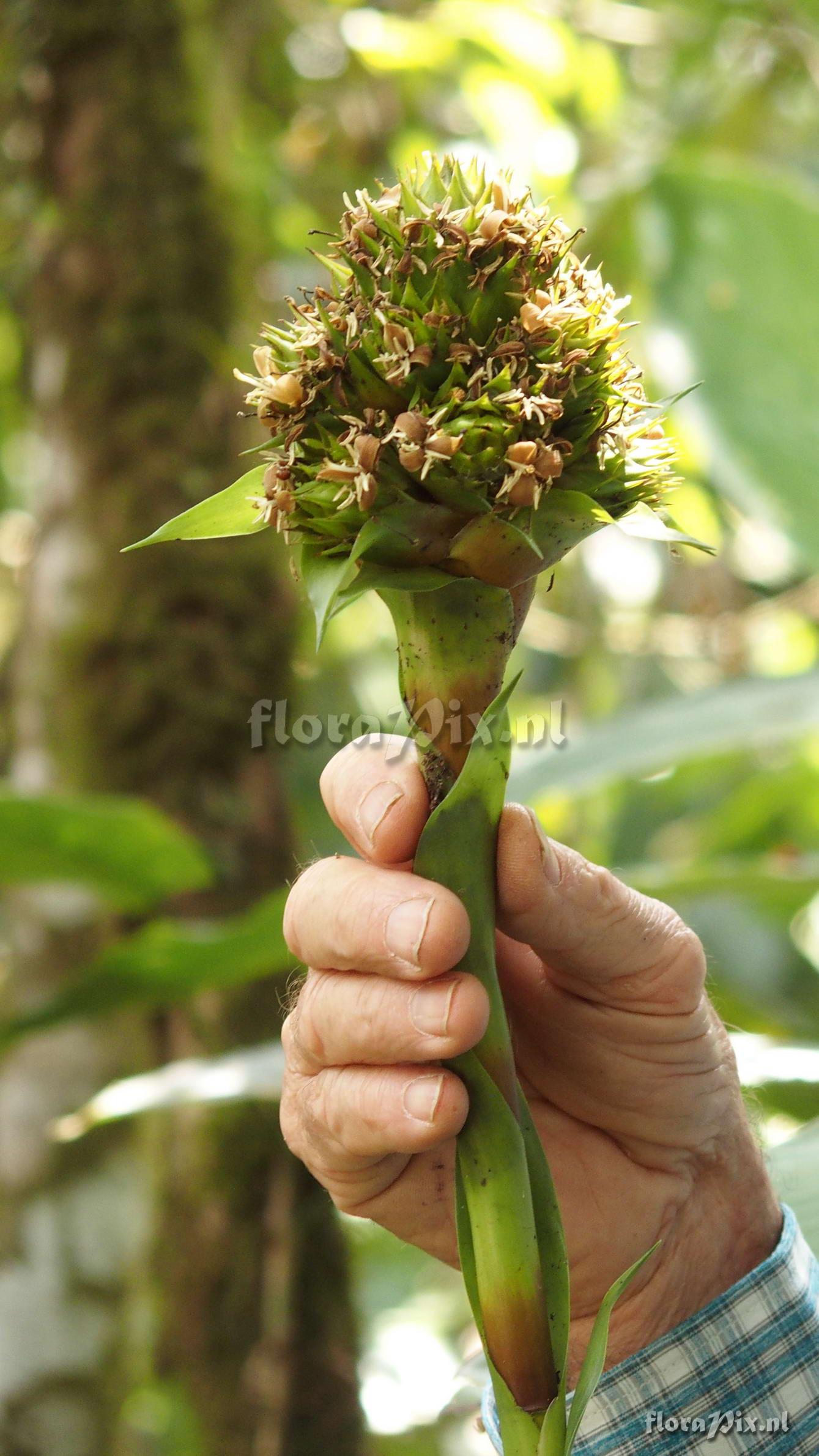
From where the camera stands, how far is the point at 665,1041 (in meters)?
0.70

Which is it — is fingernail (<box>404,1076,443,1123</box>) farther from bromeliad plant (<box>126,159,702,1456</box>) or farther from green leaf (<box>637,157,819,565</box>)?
green leaf (<box>637,157,819,565</box>)

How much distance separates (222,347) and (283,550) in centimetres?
29

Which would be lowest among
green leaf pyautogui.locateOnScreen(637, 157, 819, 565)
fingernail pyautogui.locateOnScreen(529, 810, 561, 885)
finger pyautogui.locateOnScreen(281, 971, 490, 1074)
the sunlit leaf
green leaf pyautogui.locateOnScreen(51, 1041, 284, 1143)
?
green leaf pyautogui.locateOnScreen(51, 1041, 284, 1143)

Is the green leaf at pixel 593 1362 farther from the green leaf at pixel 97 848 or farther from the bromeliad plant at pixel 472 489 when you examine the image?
the green leaf at pixel 97 848

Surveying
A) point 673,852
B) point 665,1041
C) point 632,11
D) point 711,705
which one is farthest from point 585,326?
point 632,11

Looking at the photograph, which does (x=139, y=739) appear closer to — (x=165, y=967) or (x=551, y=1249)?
(x=165, y=967)

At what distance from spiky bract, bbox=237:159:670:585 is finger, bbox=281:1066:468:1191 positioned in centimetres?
20

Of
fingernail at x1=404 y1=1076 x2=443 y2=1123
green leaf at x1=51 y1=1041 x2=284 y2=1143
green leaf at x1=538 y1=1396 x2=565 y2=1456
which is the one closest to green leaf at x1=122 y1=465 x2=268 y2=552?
fingernail at x1=404 y1=1076 x2=443 y2=1123

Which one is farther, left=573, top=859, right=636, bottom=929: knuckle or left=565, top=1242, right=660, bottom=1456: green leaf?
left=573, top=859, right=636, bottom=929: knuckle

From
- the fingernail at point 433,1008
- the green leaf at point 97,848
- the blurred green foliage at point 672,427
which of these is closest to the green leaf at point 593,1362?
the fingernail at point 433,1008

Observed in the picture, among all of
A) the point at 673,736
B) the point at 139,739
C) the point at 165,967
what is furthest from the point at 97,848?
the point at 673,736

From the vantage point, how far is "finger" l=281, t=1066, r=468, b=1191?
0.49 metres

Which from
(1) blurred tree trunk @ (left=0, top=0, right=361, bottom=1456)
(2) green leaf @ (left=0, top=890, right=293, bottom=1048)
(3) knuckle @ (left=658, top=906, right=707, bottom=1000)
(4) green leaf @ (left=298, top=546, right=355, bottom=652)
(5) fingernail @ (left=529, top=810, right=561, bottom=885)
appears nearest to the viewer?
(4) green leaf @ (left=298, top=546, right=355, bottom=652)

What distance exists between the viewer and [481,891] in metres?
0.50
